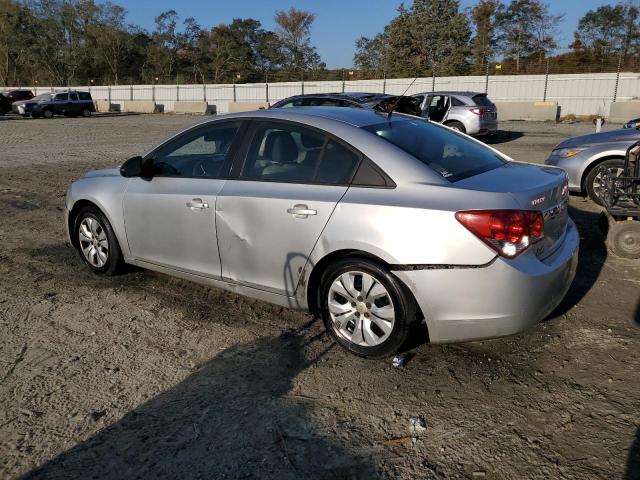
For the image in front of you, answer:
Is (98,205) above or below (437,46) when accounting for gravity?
below

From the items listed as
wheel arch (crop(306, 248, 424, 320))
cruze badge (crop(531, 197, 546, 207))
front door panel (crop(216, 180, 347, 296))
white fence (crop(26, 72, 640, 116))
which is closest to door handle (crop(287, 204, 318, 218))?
front door panel (crop(216, 180, 347, 296))

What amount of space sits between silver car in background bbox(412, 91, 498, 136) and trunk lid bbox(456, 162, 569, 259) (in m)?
13.6

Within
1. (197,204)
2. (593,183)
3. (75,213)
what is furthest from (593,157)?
(75,213)

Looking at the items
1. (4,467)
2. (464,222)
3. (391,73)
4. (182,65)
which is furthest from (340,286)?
(182,65)

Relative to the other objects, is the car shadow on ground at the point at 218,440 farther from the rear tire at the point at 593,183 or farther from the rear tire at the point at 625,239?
the rear tire at the point at 593,183

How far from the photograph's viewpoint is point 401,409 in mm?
3016

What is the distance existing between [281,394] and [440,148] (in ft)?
6.49

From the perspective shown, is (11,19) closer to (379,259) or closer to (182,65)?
(182,65)

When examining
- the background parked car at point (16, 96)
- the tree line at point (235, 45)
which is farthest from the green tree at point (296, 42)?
the background parked car at point (16, 96)

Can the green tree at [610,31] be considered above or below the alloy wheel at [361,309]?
above

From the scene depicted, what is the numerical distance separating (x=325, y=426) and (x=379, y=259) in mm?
1031

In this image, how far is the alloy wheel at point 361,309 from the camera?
133 inches

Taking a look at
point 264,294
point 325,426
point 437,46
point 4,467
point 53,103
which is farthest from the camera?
point 437,46

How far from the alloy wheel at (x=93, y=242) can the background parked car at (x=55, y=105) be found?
3336 centimetres
